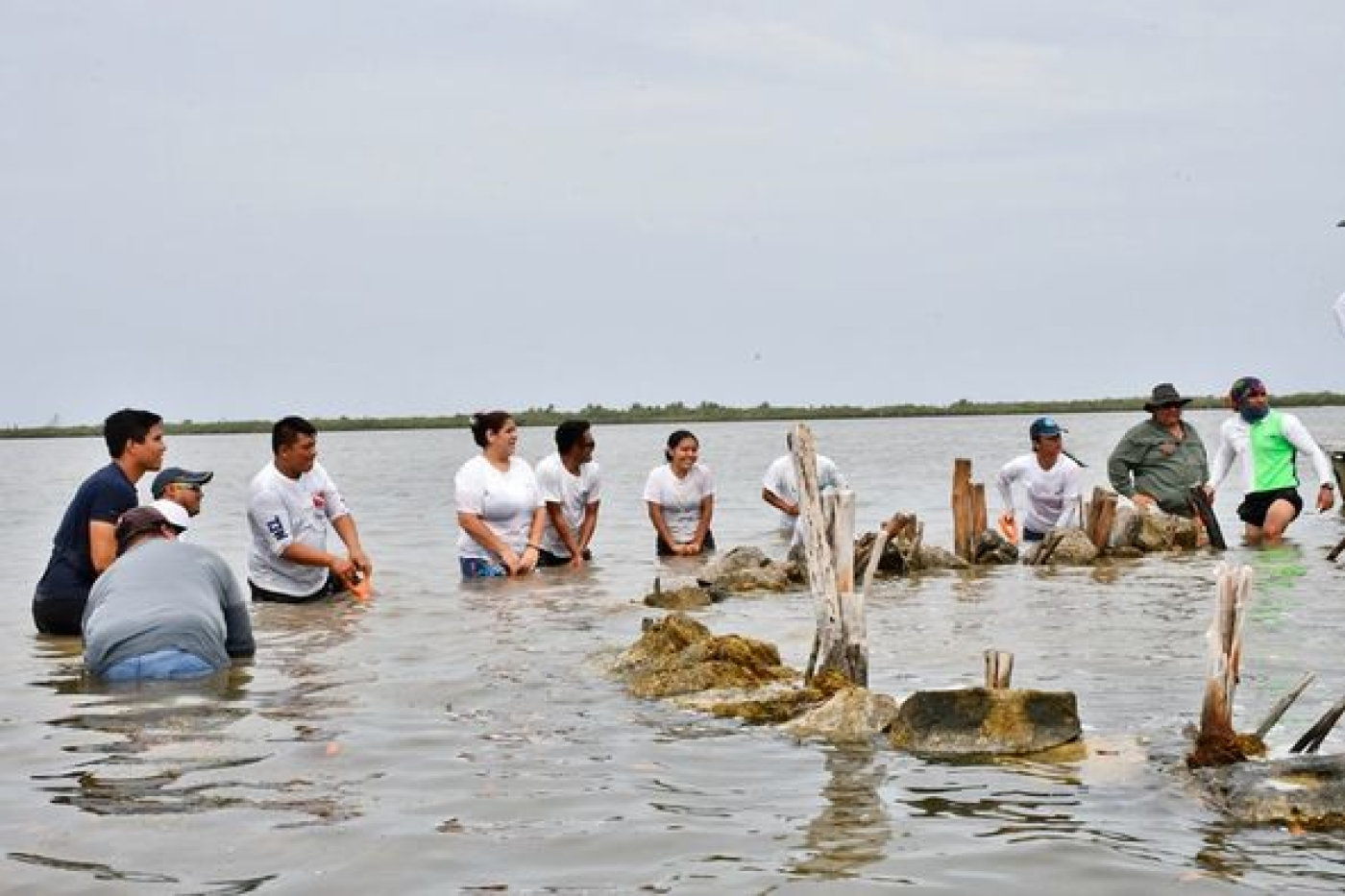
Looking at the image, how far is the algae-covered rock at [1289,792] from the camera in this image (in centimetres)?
615

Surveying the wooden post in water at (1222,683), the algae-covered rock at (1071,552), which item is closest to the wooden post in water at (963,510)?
the algae-covered rock at (1071,552)

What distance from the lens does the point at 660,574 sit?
16.8 meters

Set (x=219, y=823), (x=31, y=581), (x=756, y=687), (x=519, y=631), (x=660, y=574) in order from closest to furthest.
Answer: (x=219, y=823) < (x=756, y=687) < (x=519, y=631) < (x=660, y=574) < (x=31, y=581)

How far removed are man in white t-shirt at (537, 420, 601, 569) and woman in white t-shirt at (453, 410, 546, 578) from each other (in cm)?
92

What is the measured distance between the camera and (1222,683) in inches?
279

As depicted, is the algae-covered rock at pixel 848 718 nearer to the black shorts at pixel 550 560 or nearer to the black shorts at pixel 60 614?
the black shorts at pixel 60 614

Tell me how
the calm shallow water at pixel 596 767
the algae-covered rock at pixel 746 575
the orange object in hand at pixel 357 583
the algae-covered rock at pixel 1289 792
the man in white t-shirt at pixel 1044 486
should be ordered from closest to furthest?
1. the calm shallow water at pixel 596 767
2. the algae-covered rock at pixel 1289 792
3. the orange object in hand at pixel 357 583
4. the algae-covered rock at pixel 746 575
5. the man in white t-shirt at pixel 1044 486

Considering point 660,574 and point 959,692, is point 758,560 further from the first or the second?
point 959,692

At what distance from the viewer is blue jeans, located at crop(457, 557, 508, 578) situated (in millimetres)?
15297

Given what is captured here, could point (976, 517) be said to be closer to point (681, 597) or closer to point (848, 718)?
point (681, 597)

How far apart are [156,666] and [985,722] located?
15.2 feet

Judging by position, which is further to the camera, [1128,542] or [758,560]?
[1128,542]

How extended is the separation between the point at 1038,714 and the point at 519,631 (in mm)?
5351

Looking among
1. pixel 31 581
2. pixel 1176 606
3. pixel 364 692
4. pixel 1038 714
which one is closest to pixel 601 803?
pixel 1038 714
